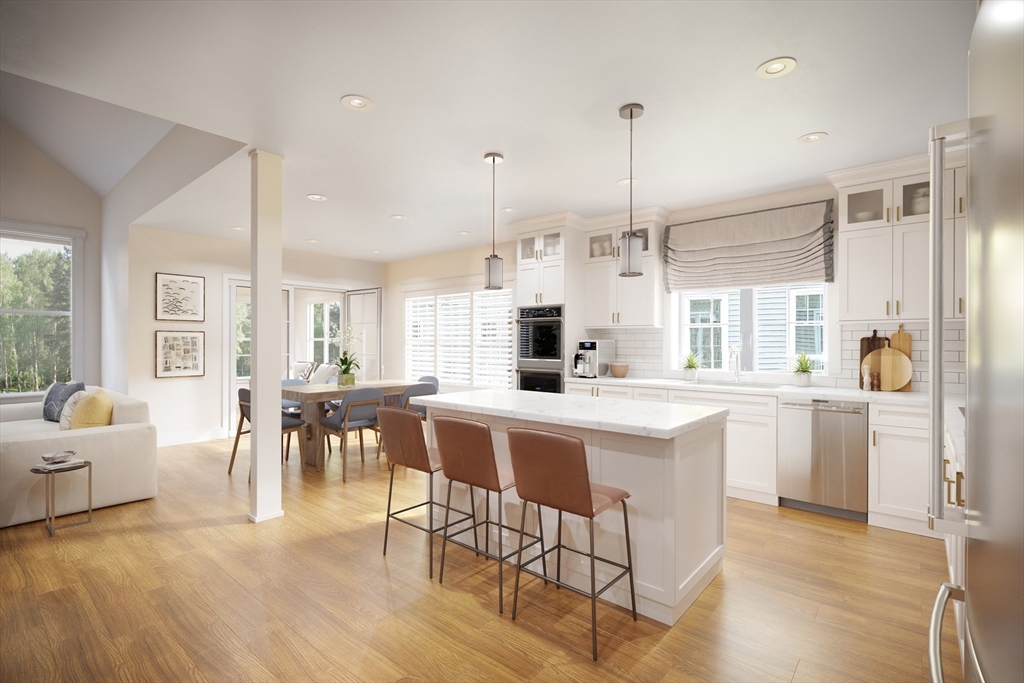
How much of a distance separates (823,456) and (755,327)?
4.67 ft

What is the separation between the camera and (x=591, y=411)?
8.96ft

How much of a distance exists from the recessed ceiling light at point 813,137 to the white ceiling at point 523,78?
0.08 meters

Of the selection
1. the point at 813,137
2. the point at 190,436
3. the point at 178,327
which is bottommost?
the point at 190,436

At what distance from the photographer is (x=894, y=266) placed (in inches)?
148

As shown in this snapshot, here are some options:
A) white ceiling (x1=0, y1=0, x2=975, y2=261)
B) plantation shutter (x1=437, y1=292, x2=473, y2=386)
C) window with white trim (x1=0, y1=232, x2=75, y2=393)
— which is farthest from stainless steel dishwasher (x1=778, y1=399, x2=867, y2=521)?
window with white trim (x1=0, y1=232, x2=75, y2=393)

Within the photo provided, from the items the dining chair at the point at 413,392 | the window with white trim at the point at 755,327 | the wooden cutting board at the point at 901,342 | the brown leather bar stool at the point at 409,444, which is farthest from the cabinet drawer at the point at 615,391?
the brown leather bar stool at the point at 409,444

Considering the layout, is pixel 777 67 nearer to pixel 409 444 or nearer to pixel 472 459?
pixel 472 459

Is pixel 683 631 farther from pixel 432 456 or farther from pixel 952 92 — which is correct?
pixel 952 92

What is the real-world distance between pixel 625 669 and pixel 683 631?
1.41 ft

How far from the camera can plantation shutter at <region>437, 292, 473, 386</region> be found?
7.23m

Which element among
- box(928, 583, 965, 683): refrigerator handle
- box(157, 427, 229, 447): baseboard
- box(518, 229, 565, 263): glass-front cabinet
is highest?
box(518, 229, 565, 263): glass-front cabinet

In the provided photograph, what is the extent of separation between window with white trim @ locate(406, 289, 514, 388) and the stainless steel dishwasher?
350cm

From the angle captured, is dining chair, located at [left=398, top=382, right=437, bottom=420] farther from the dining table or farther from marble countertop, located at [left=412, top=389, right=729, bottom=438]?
marble countertop, located at [left=412, top=389, right=729, bottom=438]

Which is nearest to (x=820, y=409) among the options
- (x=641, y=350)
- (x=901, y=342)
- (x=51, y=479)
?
(x=901, y=342)
